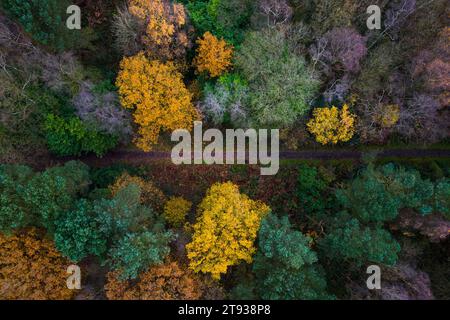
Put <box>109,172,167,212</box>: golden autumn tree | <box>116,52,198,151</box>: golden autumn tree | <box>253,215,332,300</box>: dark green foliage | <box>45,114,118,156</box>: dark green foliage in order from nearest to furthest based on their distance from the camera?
<box>253,215,332,300</box>: dark green foliage → <box>116,52,198,151</box>: golden autumn tree → <box>45,114,118,156</box>: dark green foliage → <box>109,172,167,212</box>: golden autumn tree

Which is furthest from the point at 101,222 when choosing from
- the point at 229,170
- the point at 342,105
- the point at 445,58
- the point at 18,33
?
the point at 445,58

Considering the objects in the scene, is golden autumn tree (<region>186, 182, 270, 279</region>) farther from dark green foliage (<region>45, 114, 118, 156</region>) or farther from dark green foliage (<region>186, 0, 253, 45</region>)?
dark green foliage (<region>186, 0, 253, 45</region>)

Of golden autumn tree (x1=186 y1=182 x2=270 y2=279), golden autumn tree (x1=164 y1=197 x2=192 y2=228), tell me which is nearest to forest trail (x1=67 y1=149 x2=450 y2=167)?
golden autumn tree (x1=164 y1=197 x2=192 y2=228)

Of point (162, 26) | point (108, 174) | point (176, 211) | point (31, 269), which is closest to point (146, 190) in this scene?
point (176, 211)

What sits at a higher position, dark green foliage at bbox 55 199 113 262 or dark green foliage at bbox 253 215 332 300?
dark green foliage at bbox 55 199 113 262

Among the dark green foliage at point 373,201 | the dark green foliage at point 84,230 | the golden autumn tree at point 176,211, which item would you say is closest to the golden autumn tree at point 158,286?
the dark green foliage at point 84,230

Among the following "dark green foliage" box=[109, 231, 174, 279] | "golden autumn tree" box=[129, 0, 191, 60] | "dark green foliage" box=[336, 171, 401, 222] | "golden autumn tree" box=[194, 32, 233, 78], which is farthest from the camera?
"golden autumn tree" box=[194, 32, 233, 78]
